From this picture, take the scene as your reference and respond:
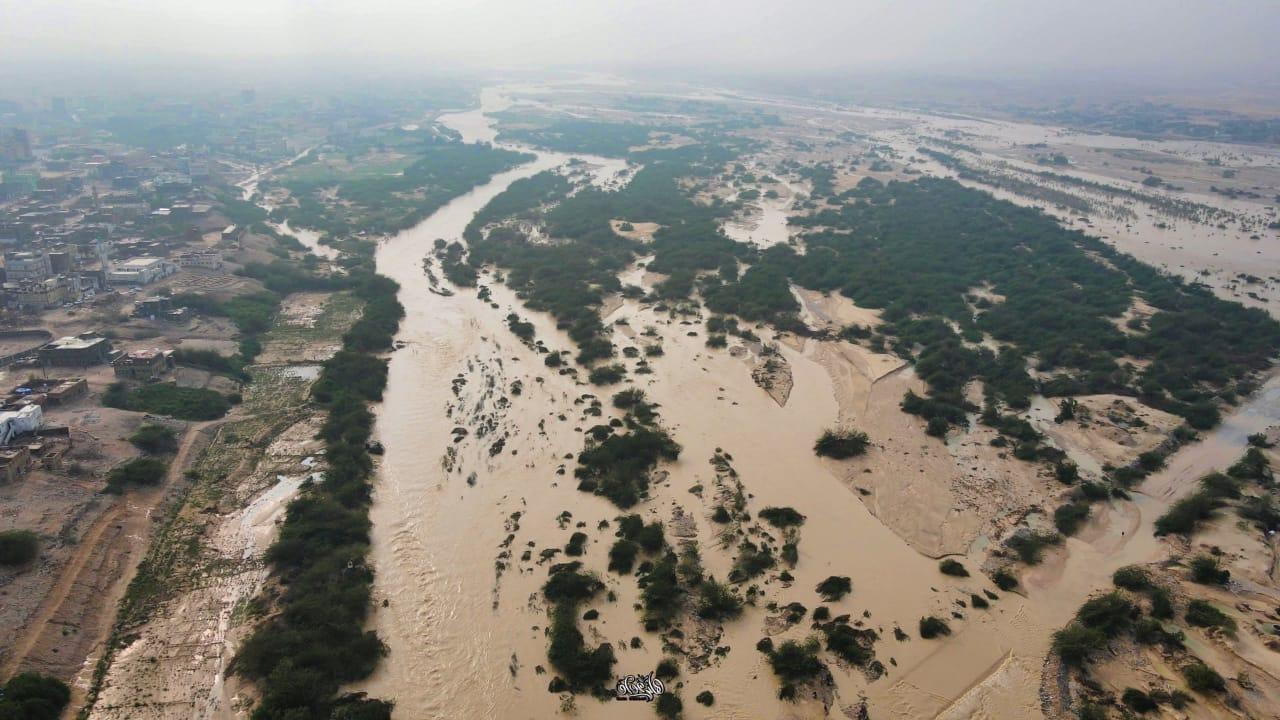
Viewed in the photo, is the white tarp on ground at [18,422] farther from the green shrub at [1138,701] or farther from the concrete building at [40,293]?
the green shrub at [1138,701]

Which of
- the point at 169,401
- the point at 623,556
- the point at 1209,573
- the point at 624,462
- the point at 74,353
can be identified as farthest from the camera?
the point at 74,353

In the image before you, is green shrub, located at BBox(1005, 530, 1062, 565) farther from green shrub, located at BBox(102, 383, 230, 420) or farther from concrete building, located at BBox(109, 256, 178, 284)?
concrete building, located at BBox(109, 256, 178, 284)

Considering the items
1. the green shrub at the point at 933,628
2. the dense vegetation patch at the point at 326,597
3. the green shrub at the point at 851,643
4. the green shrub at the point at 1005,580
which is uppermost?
the green shrub at the point at 1005,580

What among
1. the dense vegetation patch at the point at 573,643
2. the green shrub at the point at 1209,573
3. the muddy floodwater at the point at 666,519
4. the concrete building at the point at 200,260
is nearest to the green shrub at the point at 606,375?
the muddy floodwater at the point at 666,519

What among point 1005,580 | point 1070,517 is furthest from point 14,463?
point 1070,517

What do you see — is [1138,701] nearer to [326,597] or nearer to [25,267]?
[326,597]

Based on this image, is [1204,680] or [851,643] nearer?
[1204,680]

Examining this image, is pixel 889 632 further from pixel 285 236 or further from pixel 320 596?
pixel 285 236
